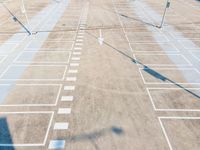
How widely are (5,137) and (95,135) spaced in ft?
18.6

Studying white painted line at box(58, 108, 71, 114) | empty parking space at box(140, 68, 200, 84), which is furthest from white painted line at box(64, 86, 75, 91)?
empty parking space at box(140, 68, 200, 84)

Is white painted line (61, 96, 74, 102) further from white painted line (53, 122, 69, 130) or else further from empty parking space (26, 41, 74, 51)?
empty parking space (26, 41, 74, 51)

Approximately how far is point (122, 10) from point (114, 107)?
29.3m

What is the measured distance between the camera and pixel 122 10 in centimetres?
3925

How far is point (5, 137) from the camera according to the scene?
12250mm

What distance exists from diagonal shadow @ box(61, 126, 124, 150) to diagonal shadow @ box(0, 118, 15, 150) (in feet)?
11.3

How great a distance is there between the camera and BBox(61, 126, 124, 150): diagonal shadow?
39.7 feet

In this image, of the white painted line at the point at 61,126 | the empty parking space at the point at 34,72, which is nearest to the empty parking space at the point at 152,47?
the empty parking space at the point at 34,72

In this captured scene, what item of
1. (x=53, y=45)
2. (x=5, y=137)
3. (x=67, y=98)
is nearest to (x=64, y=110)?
(x=67, y=98)

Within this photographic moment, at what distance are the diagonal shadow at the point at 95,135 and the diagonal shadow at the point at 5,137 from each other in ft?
11.3

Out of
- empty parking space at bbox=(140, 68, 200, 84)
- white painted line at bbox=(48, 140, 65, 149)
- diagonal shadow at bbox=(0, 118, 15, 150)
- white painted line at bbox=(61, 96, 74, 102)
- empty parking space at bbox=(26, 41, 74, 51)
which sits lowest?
diagonal shadow at bbox=(0, 118, 15, 150)

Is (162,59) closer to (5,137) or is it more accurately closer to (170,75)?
(170,75)

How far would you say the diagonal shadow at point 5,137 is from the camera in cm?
1169

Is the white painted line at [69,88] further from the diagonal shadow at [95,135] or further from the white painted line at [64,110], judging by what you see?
the diagonal shadow at [95,135]
